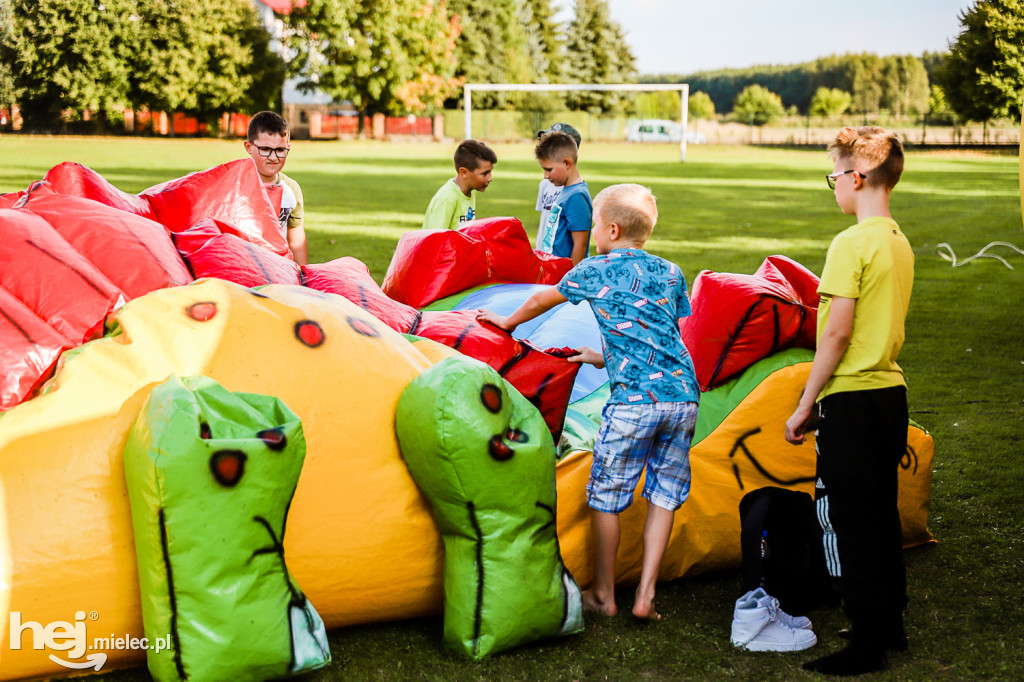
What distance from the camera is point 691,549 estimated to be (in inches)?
126

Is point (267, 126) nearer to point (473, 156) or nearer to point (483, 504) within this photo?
point (473, 156)

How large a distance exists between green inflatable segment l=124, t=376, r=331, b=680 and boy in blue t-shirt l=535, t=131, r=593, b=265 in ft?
10.0

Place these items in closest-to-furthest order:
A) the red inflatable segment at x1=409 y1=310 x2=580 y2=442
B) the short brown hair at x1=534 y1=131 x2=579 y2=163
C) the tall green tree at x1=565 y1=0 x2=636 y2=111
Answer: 1. the red inflatable segment at x1=409 y1=310 x2=580 y2=442
2. the short brown hair at x1=534 y1=131 x2=579 y2=163
3. the tall green tree at x1=565 y1=0 x2=636 y2=111

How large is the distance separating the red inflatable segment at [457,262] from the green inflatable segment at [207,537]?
204cm

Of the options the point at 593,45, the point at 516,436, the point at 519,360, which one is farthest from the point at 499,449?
the point at 593,45

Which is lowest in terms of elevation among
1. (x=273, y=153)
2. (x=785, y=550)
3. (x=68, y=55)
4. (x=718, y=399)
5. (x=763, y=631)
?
(x=763, y=631)

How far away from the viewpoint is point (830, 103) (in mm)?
66000

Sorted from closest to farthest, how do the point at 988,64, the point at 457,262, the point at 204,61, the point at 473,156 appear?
the point at 457,262 → the point at 473,156 → the point at 988,64 → the point at 204,61

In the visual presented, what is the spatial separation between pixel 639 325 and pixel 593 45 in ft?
194

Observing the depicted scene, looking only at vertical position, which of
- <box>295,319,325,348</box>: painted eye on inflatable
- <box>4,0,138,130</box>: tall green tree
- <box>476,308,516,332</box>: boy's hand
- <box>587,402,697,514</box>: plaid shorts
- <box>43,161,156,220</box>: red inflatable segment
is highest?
<box>4,0,138,130</box>: tall green tree

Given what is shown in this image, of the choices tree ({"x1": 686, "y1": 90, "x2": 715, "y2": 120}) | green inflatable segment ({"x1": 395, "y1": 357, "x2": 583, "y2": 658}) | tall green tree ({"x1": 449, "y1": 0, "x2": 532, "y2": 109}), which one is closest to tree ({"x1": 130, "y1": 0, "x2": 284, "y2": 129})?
tall green tree ({"x1": 449, "y1": 0, "x2": 532, "y2": 109})

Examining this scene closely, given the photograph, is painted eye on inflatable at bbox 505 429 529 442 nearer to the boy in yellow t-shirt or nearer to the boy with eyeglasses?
the boy in yellow t-shirt

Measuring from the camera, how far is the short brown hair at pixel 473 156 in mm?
5496

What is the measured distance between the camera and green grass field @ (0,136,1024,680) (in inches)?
105
